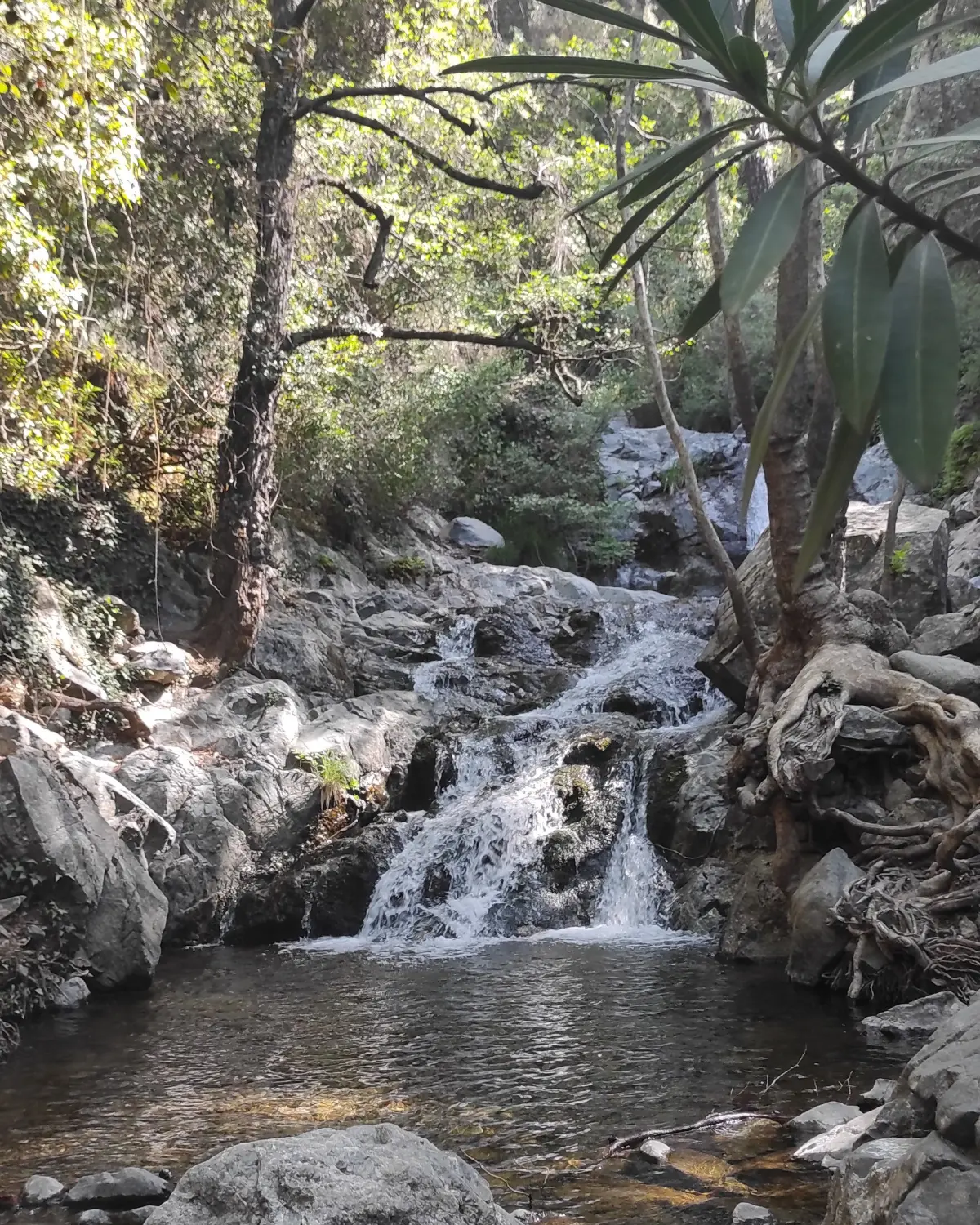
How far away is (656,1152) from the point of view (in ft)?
12.7

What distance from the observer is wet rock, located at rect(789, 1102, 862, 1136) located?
156 inches

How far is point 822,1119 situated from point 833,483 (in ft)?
11.2

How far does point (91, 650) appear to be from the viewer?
10.9m

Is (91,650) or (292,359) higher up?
(292,359)

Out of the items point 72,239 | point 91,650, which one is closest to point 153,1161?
point 91,650

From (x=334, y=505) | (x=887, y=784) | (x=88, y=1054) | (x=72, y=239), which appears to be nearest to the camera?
(x=88, y=1054)

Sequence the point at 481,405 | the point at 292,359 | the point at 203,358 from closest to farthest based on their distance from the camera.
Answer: the point at 203,358
the point at 292,359
the point at 481,405

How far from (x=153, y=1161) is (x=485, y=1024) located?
2.36 meters

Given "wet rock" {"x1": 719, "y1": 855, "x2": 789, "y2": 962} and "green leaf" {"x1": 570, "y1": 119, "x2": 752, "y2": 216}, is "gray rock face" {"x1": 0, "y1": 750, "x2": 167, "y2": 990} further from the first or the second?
"green leaf" {"x1": 570, "y1": 119, "x2": 752, "y2": 216}

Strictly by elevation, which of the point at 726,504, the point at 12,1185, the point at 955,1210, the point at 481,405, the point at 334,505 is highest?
the point at 481,405

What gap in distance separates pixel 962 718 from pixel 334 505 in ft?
39.8

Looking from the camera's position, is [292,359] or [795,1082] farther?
[292,359]

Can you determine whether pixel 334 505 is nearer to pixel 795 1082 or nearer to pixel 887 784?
pixel 887 784

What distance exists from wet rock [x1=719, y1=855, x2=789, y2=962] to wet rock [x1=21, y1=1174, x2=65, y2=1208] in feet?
16.4
